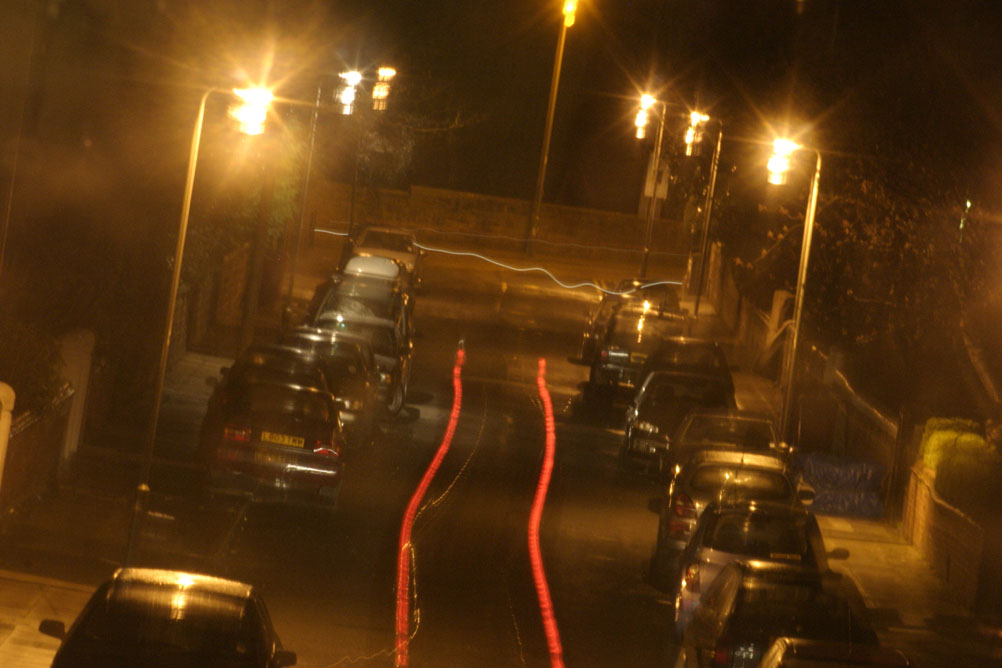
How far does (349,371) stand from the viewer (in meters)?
22.1

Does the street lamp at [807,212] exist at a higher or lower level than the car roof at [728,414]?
higher

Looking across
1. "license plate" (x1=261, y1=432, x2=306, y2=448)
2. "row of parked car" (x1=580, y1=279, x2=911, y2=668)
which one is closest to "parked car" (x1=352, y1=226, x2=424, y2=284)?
"row of parked car" (x1=580, y1=279, x2=911, y2=668)

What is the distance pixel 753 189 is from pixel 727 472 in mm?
20402

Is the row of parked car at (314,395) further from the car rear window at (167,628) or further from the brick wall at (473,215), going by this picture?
the brick wall at (473,215)

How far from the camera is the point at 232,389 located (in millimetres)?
18094

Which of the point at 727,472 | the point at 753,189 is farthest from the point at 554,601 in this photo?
the point at 753,189

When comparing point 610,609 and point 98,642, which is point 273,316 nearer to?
point 610,609

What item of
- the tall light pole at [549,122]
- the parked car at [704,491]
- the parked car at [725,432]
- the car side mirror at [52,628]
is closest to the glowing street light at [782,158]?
the parked car at [725,432]

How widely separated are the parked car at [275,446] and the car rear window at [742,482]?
176 inches

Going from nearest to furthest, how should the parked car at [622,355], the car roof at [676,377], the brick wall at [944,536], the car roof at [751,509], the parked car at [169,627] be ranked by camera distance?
the parked car at [169,627] < the car roof at [751,509] < the brick wall at [944,536] < the car roof at [676,377] < the parked car at [622,355]

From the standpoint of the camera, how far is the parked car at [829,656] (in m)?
8.81

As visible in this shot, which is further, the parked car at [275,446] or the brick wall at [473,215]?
the brick wall at [473,215]

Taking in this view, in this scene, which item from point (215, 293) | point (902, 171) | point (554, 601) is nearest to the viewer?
point (554, 601)

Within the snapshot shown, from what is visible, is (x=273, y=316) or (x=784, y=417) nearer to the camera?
(x=784, y=417)
